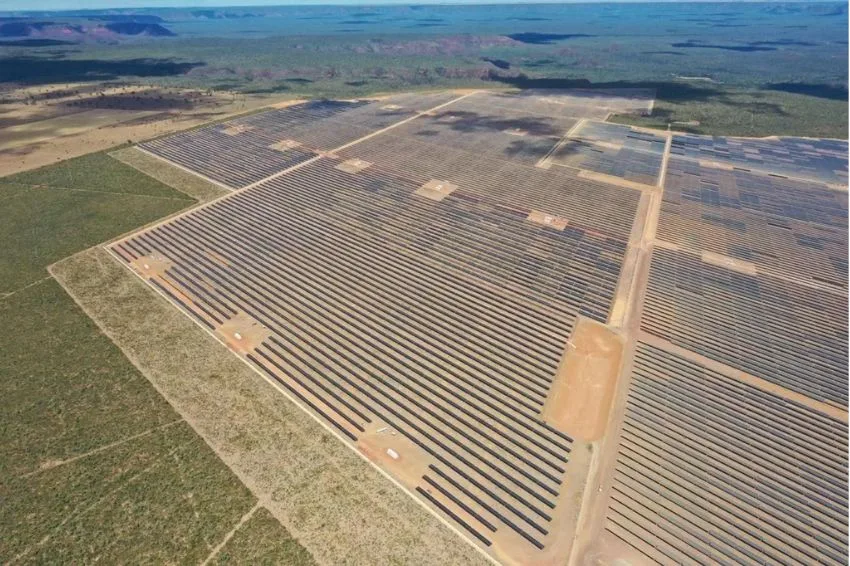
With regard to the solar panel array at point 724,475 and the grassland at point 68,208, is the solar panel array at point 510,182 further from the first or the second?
the grassland at point 68,208

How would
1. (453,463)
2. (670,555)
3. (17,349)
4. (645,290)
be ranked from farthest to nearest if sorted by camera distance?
(645,290)
(17,349)
(453,463)
(670,555)

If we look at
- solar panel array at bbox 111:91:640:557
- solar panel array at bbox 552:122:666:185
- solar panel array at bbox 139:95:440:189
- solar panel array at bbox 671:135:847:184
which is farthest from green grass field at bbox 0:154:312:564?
solar panel array at bbox 671:135:847:184

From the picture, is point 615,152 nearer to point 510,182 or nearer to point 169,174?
point 510,182

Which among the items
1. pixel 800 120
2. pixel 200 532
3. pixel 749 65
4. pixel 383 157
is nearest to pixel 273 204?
pixel 383 157

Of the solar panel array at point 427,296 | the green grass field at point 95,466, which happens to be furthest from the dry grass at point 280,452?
the solar panel array at point 427,296

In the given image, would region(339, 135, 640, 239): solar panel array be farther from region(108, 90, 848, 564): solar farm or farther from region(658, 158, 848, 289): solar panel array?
region(658, 158, 848, 289): solar panel array

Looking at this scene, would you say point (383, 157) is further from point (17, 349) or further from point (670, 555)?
point (670, 555)
